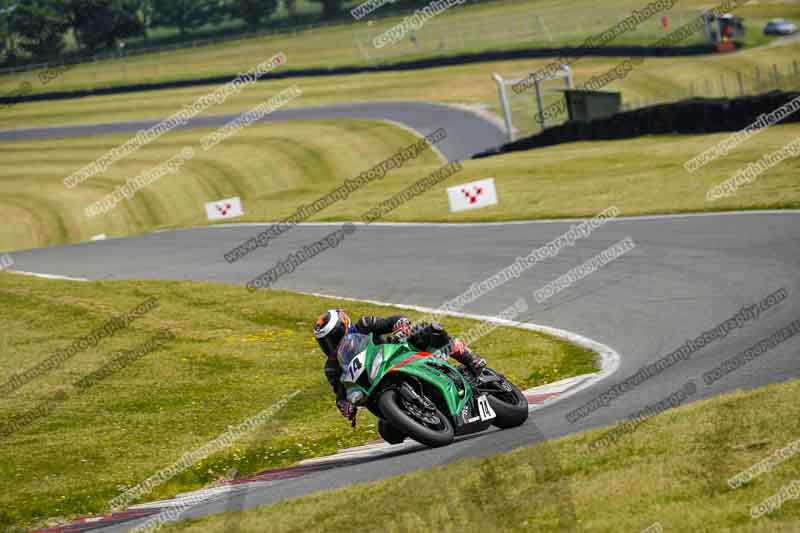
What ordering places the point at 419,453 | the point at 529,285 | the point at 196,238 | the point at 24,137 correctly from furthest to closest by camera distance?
the point at 24,137
the point at 196,238
the point at 529,285
the point at 419,453

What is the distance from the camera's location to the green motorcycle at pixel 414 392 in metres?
10.8

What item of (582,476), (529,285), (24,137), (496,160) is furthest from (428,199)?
(24,137)

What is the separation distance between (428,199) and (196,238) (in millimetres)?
8187

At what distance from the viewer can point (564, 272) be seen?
22.7 meters

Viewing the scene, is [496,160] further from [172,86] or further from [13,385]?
[172,86]

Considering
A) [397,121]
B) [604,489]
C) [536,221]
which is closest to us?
[604,489]

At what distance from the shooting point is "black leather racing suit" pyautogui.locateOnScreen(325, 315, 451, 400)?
1123 cm

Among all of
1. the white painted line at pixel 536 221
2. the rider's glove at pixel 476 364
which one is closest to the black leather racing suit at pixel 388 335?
the rider's glove at pixel 476 364

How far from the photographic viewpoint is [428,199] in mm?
37625

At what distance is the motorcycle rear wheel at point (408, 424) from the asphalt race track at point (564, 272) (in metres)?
0.19

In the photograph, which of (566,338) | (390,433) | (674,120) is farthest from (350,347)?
(674,120)

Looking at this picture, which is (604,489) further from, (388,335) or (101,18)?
(101,18)

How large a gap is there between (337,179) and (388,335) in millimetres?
43919

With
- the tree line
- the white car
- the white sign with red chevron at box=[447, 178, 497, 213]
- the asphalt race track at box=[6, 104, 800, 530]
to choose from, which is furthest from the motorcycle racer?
the white car
